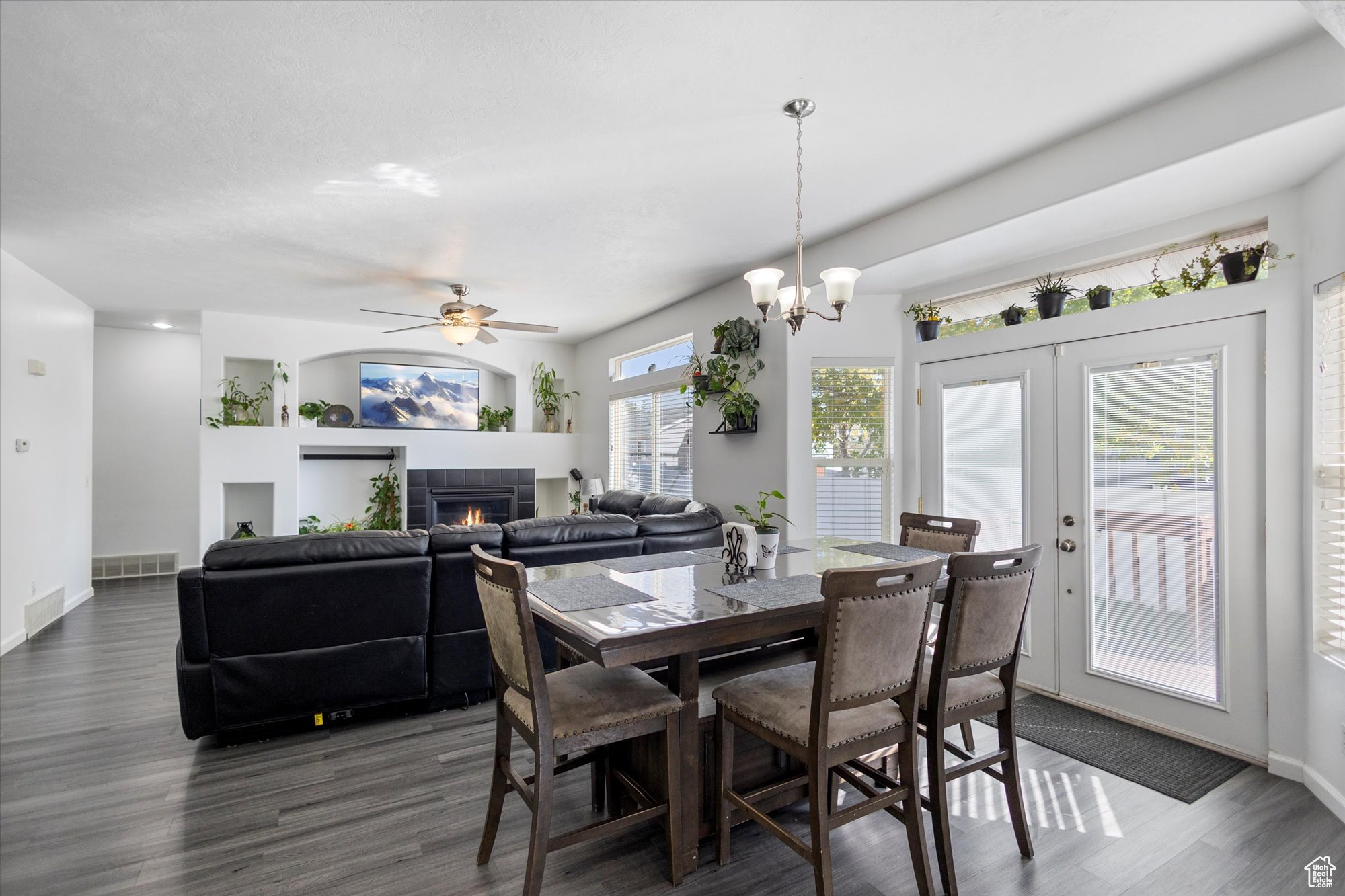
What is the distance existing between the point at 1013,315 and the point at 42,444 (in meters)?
7.12

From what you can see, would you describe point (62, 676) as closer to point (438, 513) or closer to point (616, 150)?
point (438, 513)

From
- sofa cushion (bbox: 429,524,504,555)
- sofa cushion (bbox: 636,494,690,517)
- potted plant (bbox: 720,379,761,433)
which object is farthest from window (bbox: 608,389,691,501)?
sofa cushion (bbox: 429,524,504,555)

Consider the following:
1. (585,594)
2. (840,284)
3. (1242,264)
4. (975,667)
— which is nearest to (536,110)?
(840,284)

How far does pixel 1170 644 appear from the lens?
3.10 meters

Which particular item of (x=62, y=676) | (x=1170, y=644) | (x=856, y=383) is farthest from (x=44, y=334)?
(x=1170, y=644)

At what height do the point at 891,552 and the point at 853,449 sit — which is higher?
the point at 853,449

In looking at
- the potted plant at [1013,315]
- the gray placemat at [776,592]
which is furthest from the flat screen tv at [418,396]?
the gray placemat at [776,592]

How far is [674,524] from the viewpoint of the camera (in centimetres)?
409

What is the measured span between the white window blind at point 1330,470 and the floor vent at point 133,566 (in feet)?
31.2

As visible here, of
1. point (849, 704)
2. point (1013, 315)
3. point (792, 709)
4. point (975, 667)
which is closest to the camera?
point (849, 704)

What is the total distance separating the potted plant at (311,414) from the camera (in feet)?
23.2

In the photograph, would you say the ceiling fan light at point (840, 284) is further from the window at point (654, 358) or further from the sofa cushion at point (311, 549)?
the window at point (654, 358)

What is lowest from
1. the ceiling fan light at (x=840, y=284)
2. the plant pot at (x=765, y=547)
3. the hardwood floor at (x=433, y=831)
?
the hardwood floor at (x=433, y=831)

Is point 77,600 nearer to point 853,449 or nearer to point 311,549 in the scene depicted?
point 311,549
